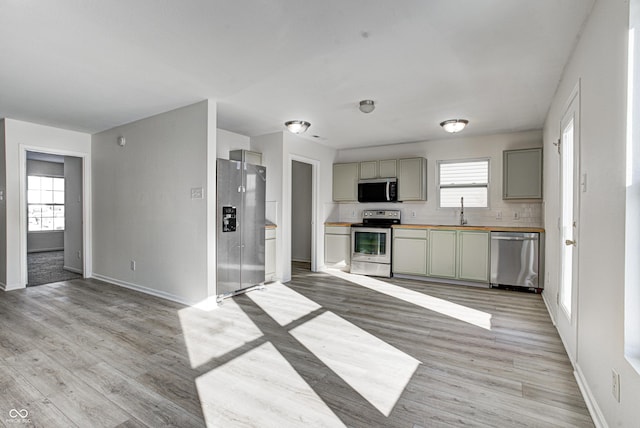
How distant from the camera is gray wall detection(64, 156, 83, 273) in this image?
18.8ft

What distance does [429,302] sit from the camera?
161 inches

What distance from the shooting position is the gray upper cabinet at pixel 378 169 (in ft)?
19.3

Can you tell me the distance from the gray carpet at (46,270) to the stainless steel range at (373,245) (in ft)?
15.6

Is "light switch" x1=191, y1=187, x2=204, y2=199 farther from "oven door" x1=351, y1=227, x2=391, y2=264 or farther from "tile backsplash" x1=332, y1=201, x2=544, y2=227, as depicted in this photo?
"tile backsplash" x1=332, y1=201, x2=544, y2=227

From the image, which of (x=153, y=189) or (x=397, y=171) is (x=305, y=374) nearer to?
(x=153, y=189)

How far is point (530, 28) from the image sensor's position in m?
2.23

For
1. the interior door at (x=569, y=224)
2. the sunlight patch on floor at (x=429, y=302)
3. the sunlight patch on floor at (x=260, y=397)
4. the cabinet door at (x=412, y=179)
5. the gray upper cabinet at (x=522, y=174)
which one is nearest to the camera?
the sunlight patch on floor at (x=260, y=397)

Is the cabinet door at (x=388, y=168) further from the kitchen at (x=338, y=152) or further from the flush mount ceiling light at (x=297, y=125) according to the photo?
the flush mount ceiling light at (x=297, y=125)

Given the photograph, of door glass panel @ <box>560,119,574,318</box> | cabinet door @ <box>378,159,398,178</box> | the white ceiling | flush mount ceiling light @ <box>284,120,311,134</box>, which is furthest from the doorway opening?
door glass panel @ <box>560,119,574,318</box>

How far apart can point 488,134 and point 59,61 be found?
18.3ft

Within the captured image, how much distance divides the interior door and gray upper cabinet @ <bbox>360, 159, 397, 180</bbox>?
2.97m

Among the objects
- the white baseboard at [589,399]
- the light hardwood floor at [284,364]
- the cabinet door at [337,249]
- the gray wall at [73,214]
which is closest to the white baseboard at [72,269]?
the gray wall at [73,214]

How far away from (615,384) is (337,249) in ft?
15.8

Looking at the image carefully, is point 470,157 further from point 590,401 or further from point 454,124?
point 590,401
